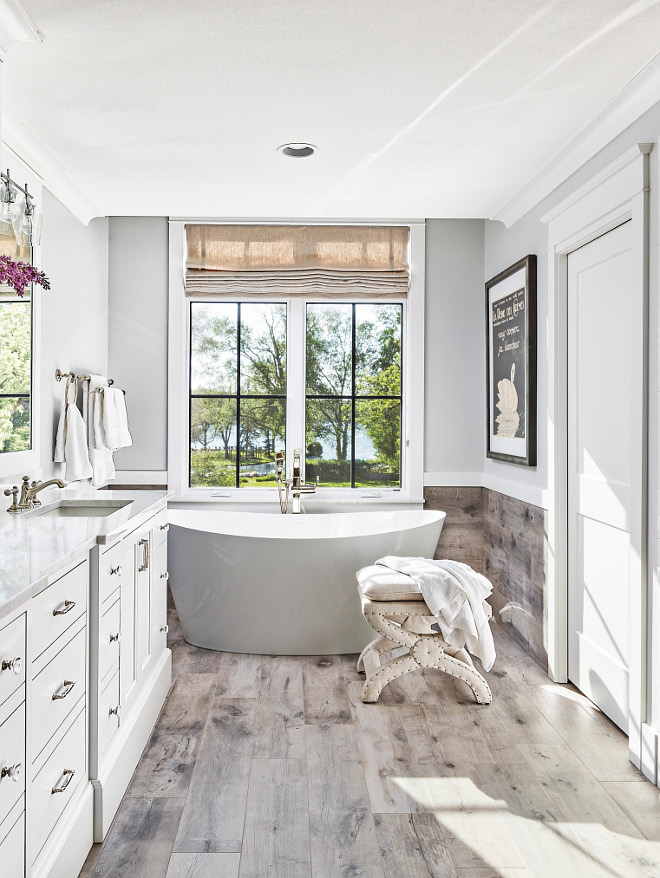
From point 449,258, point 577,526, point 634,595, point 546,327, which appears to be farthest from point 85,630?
point 449,258

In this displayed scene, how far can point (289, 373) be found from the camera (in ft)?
14.2

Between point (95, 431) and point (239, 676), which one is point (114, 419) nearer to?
point (95, 431)

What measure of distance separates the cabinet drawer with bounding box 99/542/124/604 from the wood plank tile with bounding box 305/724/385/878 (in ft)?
3.00

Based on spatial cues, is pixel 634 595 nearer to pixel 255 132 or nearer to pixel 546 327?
pixel 546 327

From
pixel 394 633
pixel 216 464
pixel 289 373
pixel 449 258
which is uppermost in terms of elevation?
pixel 449 258

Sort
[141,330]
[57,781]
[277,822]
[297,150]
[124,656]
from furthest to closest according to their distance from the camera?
[141,330] < [297,150] < [124,656] < [277,822] < [57,781]

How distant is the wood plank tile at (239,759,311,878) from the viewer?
1812 millimetres

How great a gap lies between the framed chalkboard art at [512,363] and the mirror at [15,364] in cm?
235

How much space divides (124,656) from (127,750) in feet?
0.96

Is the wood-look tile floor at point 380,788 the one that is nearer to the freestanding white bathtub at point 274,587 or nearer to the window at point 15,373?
the freestanding white bathtub at point 274,587

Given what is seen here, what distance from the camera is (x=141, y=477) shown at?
423 centimetres

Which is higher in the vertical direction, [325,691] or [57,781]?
[57,781]

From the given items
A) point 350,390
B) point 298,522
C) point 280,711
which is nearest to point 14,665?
point 280,711

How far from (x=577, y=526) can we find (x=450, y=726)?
1040mm
